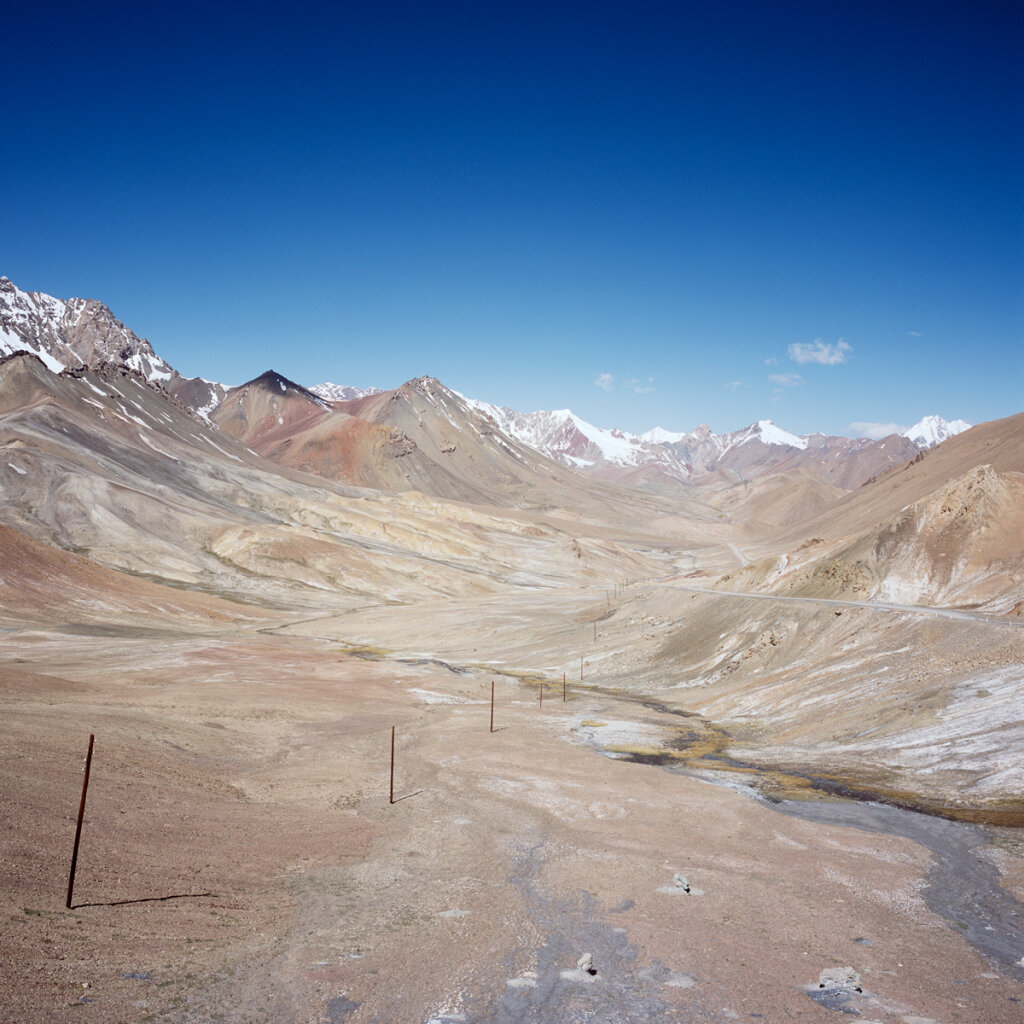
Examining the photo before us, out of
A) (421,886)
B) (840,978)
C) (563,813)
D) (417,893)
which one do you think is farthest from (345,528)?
(840,978)

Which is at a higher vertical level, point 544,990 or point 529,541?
point 529,541

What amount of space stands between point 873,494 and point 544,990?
162m

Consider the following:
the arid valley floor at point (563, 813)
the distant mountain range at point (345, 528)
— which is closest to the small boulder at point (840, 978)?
the arid valley floor at point (563, 813)

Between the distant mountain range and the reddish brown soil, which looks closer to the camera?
the reddish brown soil

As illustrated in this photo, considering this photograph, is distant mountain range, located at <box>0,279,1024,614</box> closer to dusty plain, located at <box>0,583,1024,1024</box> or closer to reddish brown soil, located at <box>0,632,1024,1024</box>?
dusty plain, located at <box>0,583,1024,1024</box>

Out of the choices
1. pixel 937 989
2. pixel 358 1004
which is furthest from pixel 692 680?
pixel 358 1004

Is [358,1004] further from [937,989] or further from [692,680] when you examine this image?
[692,680]

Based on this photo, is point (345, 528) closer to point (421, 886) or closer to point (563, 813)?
point (563, 813)

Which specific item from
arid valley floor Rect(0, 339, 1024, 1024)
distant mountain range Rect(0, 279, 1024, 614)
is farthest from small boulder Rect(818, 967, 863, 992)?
distant mountain range Rect(0, 279, 1024, 614)

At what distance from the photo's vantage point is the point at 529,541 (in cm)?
17212

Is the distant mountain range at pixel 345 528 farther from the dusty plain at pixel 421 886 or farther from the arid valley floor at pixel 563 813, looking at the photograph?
the dusty plain at pixel 421 886

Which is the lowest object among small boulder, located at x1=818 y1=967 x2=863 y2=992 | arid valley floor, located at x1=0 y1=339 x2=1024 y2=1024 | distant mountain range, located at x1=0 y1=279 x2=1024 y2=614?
small boulder, located at x1=818 y1=967 x2=863 y2=992

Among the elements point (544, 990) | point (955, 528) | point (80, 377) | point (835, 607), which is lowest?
point (544, 990)

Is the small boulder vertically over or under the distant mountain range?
under
